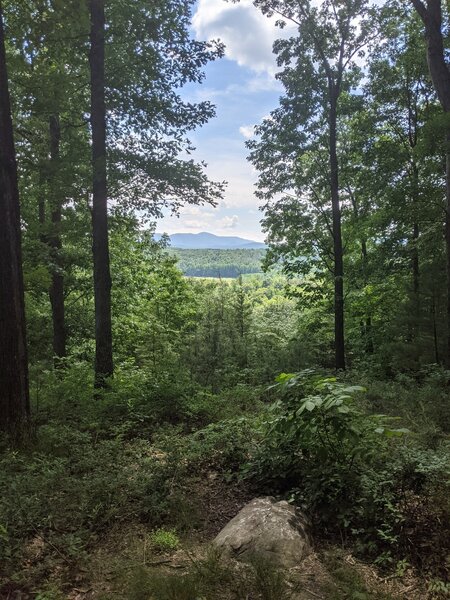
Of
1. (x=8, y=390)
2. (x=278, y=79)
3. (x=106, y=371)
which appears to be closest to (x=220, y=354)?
(x=106, y=371)

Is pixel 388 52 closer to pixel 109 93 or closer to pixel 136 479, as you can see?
pixel 109 93

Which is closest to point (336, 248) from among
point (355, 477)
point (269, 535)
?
point (355, 477)

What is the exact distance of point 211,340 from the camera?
12.4m

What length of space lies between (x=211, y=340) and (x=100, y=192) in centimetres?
Result: 571

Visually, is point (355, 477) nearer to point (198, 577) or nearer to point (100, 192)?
point (198, 577)

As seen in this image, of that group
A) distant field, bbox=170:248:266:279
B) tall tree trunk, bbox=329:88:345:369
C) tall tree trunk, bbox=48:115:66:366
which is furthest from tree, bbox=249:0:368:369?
distant field, bbox=170:248:266:279

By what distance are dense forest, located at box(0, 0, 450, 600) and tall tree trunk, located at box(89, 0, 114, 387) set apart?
49 millimetres

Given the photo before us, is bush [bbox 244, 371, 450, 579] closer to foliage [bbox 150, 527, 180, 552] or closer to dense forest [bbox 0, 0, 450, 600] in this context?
dense forest [bbox 0, 0, 450, 600]

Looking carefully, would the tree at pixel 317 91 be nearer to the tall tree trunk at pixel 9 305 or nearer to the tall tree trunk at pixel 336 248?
the tall tree trunk at pixel 336 248

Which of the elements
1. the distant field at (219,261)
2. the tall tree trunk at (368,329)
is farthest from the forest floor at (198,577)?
the distant field at (219,261)

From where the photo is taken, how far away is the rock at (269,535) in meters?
3.07

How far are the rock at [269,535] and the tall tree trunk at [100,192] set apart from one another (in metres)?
5.68

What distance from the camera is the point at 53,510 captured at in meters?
3.46

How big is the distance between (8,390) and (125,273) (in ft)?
34.6
